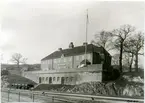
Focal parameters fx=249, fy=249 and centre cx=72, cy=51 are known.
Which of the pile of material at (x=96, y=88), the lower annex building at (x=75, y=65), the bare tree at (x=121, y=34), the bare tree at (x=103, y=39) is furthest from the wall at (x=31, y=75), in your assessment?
the bare tree at (x=121, y=34)

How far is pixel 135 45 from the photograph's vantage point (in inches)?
82.5

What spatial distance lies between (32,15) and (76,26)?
0.40 m

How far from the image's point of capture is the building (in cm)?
210

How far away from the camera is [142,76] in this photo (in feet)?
6.81

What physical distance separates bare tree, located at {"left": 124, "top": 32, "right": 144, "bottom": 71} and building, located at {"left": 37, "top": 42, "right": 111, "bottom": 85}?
7.2 inches

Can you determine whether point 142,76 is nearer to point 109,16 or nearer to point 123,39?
point 123,39

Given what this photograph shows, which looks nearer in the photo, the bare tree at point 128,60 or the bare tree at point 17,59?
the bare tree at point 128,60

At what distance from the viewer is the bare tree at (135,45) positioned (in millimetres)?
2074

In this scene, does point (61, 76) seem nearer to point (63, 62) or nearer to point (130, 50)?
point (63, 62)

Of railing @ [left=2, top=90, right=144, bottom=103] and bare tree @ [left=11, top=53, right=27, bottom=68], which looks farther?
bare tree @ [left=11, top=53, right=27, bottom=68]

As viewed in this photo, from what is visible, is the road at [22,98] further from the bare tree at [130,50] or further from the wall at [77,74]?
the bare tree at [130,50]

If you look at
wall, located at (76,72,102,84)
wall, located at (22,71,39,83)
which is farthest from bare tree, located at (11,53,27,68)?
wall, located at (76,72,102,84)

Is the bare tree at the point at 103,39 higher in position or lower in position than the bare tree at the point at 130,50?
higher

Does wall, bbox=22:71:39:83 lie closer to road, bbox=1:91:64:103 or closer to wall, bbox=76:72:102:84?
road, bbox=1:91:64:103
